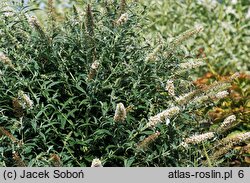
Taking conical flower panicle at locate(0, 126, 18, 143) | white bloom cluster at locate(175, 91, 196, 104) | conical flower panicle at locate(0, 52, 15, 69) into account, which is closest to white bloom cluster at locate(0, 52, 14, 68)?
conical flower panicle at locate(0, 52, 15, 69)

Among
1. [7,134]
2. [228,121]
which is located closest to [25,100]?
[7,134]

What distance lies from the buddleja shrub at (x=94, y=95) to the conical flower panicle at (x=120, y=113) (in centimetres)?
1

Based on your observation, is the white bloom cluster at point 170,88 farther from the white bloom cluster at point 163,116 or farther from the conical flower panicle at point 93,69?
the conical flower panicle at point 93,69

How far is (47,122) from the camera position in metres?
3.78

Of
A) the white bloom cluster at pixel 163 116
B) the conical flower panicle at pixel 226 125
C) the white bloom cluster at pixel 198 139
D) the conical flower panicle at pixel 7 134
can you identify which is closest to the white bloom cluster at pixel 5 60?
the conical flower panicle at pixel 7 134

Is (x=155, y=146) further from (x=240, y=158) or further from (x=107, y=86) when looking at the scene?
(x=240, y=158)

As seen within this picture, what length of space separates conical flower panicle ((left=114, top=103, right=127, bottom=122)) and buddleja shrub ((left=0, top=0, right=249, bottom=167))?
0.04ft

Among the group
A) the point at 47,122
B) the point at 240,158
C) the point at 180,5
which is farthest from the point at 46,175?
the point at 180,5

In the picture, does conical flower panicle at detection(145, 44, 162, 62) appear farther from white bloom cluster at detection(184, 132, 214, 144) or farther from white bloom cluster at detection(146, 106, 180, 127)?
white bloom cluster at detection(184, 132, 214, 144)

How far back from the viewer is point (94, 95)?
12.6ft

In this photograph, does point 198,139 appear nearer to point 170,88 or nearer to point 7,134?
point 170,88

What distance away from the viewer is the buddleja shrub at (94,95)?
3688 mm

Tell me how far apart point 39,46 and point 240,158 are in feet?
6.60

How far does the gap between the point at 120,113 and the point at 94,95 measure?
50 centimetres
